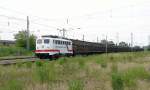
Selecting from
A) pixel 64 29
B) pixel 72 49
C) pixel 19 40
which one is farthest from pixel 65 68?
pixel 19 40

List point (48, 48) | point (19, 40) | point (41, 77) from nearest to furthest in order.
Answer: point (41, 77), point (48, 48), point (19, 40)

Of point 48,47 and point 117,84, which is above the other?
point 48,47

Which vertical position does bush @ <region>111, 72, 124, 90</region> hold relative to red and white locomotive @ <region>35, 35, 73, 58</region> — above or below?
below

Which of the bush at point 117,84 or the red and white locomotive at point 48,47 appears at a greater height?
the red and white locomotive at point 48,47

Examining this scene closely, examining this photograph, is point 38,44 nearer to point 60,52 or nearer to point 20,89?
point 60,52

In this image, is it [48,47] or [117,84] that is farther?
[48,47]

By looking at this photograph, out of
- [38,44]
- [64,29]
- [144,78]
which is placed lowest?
[144,78]

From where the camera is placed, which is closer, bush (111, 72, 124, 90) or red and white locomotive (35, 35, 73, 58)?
bush (111, 72, 124, 90)

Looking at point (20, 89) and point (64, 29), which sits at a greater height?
point (64, 29)

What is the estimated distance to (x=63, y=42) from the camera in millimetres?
29578

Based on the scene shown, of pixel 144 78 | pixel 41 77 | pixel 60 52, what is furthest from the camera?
pixel 60 52

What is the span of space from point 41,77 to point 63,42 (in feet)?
65.0

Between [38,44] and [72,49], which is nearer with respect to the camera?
[38,44]

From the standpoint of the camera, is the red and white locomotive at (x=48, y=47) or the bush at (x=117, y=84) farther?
the red and white locomotive at (x=48, y=47)
